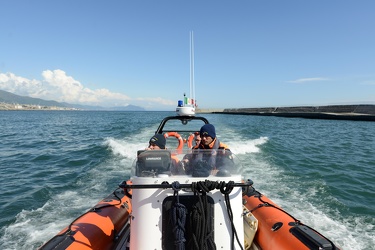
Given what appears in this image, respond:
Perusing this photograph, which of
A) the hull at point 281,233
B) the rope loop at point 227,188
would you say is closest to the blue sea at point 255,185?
the hull at point 281,233

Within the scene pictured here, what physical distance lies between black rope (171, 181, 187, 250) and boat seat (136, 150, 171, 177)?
32 centimetres

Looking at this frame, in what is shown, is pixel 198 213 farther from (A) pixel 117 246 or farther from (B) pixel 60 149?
(B) pixel 60 149

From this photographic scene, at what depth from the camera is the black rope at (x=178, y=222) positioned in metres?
2.42

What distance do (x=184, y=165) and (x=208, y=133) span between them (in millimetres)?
802

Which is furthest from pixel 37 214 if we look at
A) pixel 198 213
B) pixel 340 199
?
pixel 340 199

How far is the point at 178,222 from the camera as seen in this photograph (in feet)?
7.98

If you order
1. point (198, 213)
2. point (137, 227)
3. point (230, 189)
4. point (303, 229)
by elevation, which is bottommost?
point (303, 229)

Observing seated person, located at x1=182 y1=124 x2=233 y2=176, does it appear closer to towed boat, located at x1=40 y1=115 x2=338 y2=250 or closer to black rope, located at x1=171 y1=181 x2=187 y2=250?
towed boat, located at x1=40 y1=115 x2=338 y2=250

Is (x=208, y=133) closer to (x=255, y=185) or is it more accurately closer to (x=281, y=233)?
(x=281, y=233)

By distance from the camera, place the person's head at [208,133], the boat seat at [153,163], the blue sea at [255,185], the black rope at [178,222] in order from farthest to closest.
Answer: the blue sea at [255,185]
the person's head at [208,133]
the boat seat at [153,163]
the black rope at [178,222]

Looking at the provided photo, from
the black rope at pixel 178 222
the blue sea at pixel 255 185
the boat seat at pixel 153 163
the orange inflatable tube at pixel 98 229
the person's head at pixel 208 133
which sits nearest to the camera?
the black rope at pixel 178 222

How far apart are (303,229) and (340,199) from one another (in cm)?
411

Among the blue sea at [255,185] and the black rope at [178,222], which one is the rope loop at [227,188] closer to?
the black rope at [178,222]

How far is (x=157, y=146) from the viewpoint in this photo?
13.6 feet
